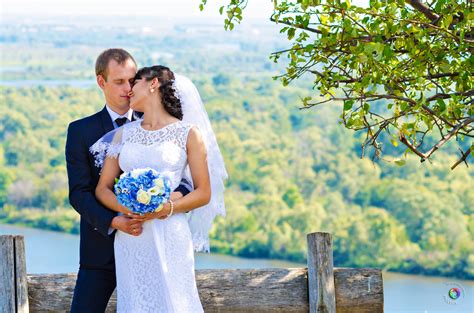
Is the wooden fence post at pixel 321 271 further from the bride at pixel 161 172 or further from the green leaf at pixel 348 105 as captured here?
the bride at pixel 161 172

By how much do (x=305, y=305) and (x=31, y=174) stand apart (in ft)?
117

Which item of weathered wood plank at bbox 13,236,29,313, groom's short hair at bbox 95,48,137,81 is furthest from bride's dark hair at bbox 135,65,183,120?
weathered wood plank at bbox 13,236,29,313

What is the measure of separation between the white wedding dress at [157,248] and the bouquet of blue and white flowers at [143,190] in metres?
0.17

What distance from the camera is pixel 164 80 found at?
346 centimetres

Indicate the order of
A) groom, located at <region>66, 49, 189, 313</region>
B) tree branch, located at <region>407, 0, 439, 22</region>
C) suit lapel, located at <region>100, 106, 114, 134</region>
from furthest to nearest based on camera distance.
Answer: tree branch, located at <region>407, 0, 439, 22</region>
suit lapel, located at <region>100, 106, 114, 134</region>
groom, located at <region>66, 49, 189, 313</region>

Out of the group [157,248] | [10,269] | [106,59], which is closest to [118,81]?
[106,59]

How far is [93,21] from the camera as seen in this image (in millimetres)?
59188

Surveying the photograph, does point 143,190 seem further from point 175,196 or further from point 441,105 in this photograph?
point 441,105

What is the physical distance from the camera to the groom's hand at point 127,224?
11.2 feet

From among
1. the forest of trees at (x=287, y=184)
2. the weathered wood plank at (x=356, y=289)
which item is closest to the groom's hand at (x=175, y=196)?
the weathered wood plank at (x=356, y=289)

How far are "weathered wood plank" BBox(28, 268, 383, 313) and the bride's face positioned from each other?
129 cm

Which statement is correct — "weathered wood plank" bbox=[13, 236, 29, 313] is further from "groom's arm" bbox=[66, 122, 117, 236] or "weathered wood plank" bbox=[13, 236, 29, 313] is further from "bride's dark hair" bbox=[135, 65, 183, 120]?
"bride's dark hair" bbox=[135, 65, 183, 120]

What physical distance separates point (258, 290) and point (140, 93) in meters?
1.50

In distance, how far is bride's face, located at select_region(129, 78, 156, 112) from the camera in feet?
11.3
